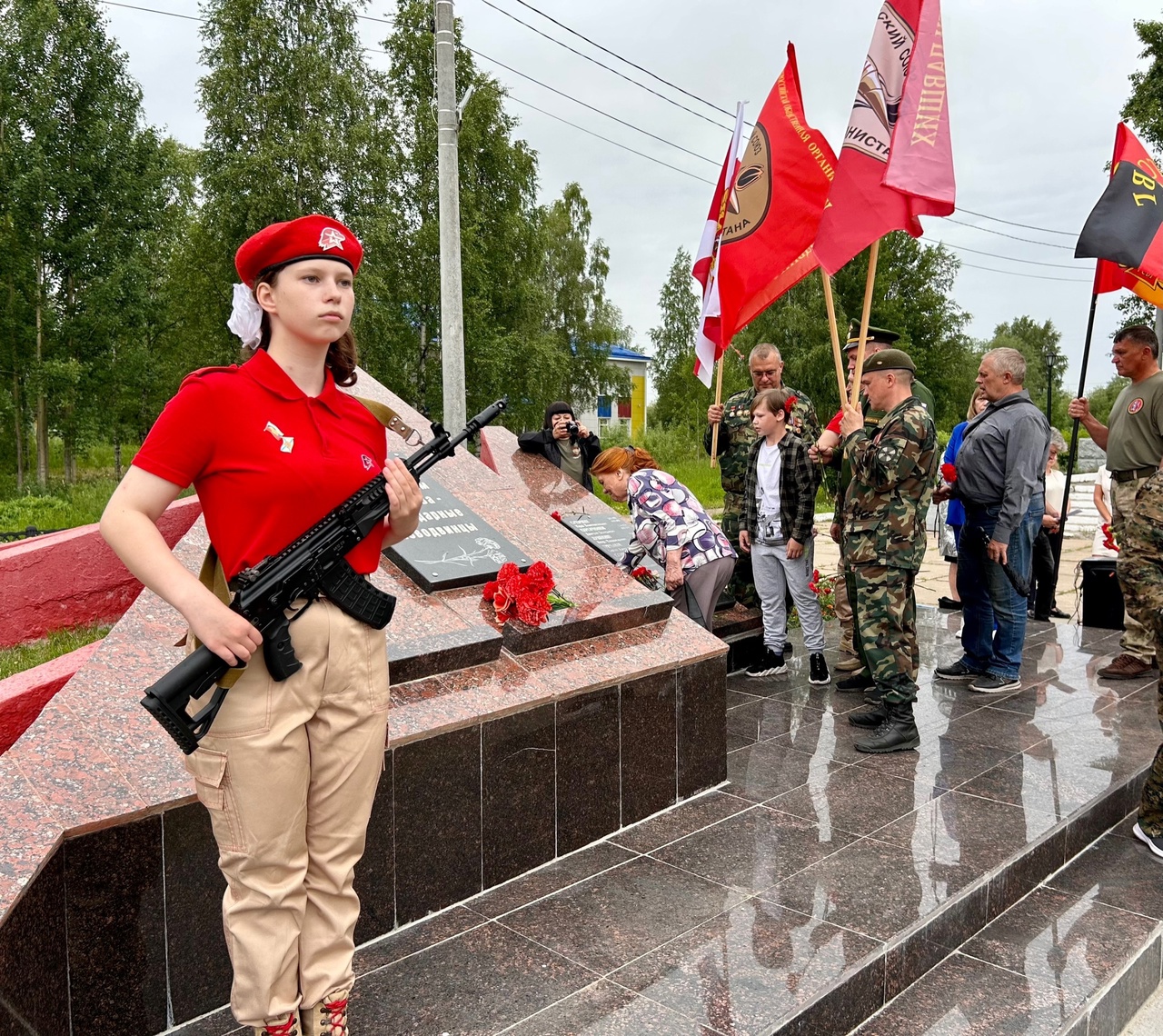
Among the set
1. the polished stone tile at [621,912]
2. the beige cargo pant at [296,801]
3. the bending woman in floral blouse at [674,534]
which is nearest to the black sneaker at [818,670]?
the bending woman in floral blouse at [674,534]

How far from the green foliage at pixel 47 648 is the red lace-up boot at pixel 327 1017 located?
3.43 metres

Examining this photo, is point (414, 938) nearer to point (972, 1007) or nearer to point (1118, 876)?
point (972, 1007)

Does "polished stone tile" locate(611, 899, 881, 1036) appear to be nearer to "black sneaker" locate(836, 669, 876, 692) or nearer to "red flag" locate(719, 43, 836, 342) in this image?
"black sneaker" locate(836, 669, 876, 692)

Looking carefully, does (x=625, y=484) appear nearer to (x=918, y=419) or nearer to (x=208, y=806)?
(x=918, y=419)

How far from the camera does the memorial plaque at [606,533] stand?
521cm

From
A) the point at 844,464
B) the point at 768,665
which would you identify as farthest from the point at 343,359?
the point at 768,665

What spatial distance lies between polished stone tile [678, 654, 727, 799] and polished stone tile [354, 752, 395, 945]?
1.45 metres

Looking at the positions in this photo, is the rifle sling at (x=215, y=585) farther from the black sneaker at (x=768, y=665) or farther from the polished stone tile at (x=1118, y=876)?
the black sneaker at (x=768, y=665)

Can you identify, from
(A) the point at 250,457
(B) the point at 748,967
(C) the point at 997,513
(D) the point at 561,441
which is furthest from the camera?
(D) the point at 561,441

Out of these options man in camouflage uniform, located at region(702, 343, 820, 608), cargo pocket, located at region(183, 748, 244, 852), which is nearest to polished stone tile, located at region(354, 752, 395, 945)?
cargo pocket, located at region(183, 748, 244, 852)

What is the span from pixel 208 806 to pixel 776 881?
84.2 inches

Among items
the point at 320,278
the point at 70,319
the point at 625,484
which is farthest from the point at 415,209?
the point at 320,278

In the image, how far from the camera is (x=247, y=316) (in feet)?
6.84

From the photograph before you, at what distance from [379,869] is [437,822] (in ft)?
0.78
